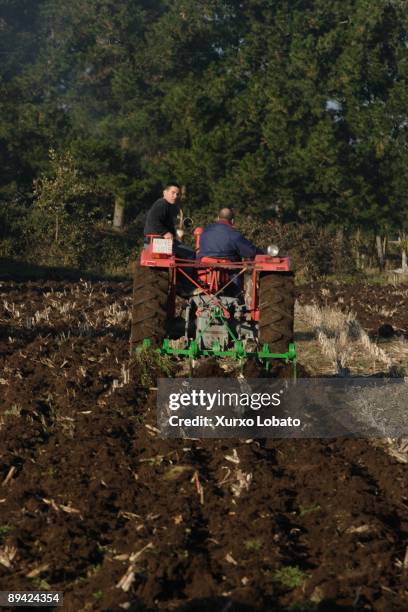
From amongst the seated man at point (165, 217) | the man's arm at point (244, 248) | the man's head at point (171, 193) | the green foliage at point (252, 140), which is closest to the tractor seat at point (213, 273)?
the man's arm at point (244, 248)

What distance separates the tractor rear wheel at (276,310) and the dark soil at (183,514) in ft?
4.67

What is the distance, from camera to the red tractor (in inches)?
345

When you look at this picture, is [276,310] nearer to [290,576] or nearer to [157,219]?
[157,219]

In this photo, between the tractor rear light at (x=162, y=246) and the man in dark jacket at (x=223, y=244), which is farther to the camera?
the man in dark jacket at (x=223, y=244)

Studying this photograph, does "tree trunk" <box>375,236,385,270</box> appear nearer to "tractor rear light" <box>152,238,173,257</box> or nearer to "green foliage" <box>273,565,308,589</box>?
"tractor rear light" <box>152,238,173,257</box>

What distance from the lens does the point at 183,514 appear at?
5.23 metres

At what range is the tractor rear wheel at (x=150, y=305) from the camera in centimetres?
891

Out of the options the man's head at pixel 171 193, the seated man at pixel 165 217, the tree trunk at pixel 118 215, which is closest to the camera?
the seated man at pixel 165 217

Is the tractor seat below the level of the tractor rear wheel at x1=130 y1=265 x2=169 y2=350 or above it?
above

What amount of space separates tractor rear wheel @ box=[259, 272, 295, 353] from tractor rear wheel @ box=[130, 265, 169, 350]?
902 mm

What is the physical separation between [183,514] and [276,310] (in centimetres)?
395

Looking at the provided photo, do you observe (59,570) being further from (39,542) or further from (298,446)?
(298,446)

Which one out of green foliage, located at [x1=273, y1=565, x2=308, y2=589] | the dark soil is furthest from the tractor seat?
green foliage, located at [x1=273, y1=565, x2=308, y2=589]

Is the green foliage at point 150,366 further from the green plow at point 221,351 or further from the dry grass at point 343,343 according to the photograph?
the dry grass at point 343,343
